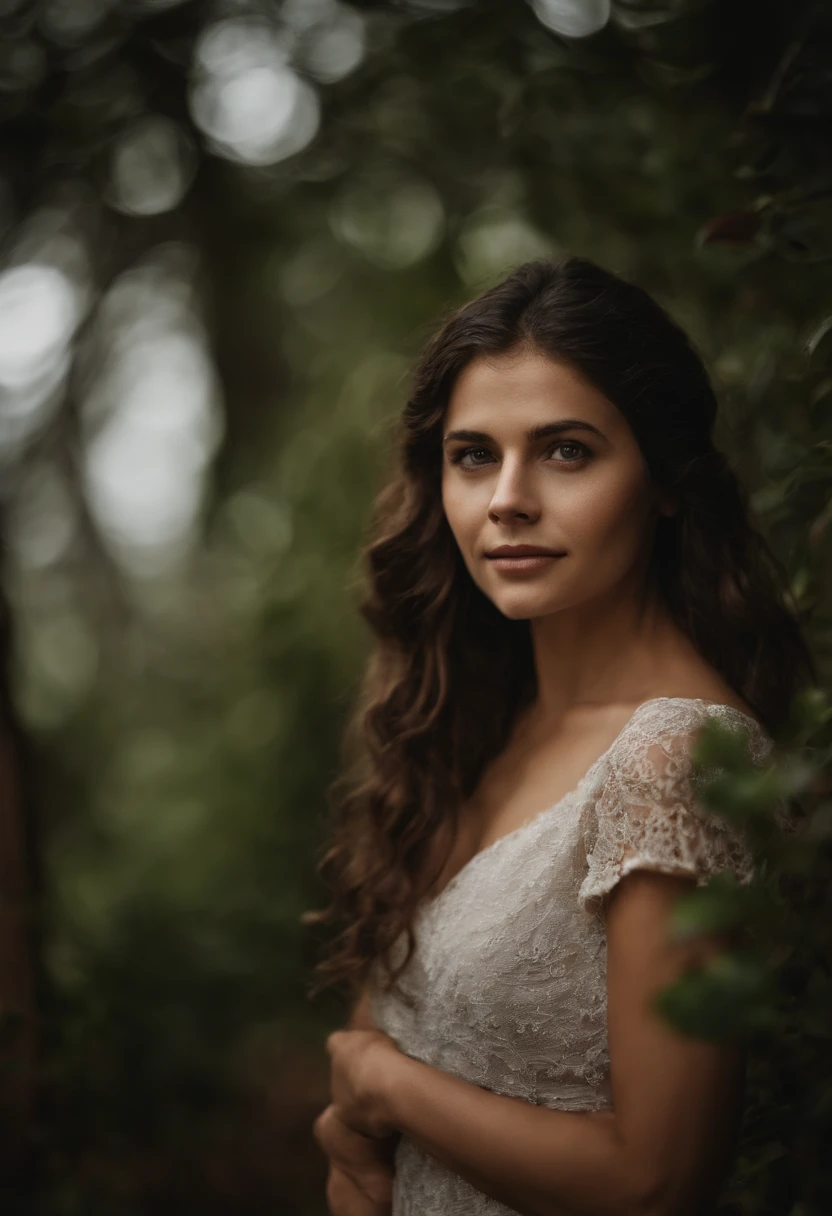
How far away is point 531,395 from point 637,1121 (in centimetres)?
101

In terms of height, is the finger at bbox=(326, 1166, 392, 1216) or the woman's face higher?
the woman's face

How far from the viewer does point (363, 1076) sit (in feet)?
5.25

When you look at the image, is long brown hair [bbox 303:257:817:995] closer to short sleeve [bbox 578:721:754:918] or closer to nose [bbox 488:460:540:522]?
nose [bbox 488:460:540:522]

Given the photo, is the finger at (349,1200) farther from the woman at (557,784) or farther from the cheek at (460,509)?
the cheek at (460,509)

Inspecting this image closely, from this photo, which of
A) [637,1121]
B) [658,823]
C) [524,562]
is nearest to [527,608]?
[524,562]

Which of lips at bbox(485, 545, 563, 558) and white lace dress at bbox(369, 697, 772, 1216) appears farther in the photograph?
lips at bbox(485, 545, 563, 558)

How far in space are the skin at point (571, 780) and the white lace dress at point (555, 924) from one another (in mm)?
69

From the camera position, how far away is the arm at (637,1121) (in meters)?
1.20

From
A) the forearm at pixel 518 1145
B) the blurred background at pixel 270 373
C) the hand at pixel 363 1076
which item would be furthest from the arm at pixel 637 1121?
the hand at pixel 363 1076

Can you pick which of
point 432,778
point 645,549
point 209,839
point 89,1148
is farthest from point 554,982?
point 209,839

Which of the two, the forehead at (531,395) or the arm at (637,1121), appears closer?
the arm at (637,1121)

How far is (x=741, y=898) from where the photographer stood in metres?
0.84

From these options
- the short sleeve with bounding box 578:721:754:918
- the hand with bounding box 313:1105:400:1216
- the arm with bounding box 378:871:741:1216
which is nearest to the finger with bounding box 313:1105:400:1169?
the hand with bounding box 313:1105:400:1216

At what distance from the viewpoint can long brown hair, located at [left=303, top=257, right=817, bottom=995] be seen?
5.23 feet
